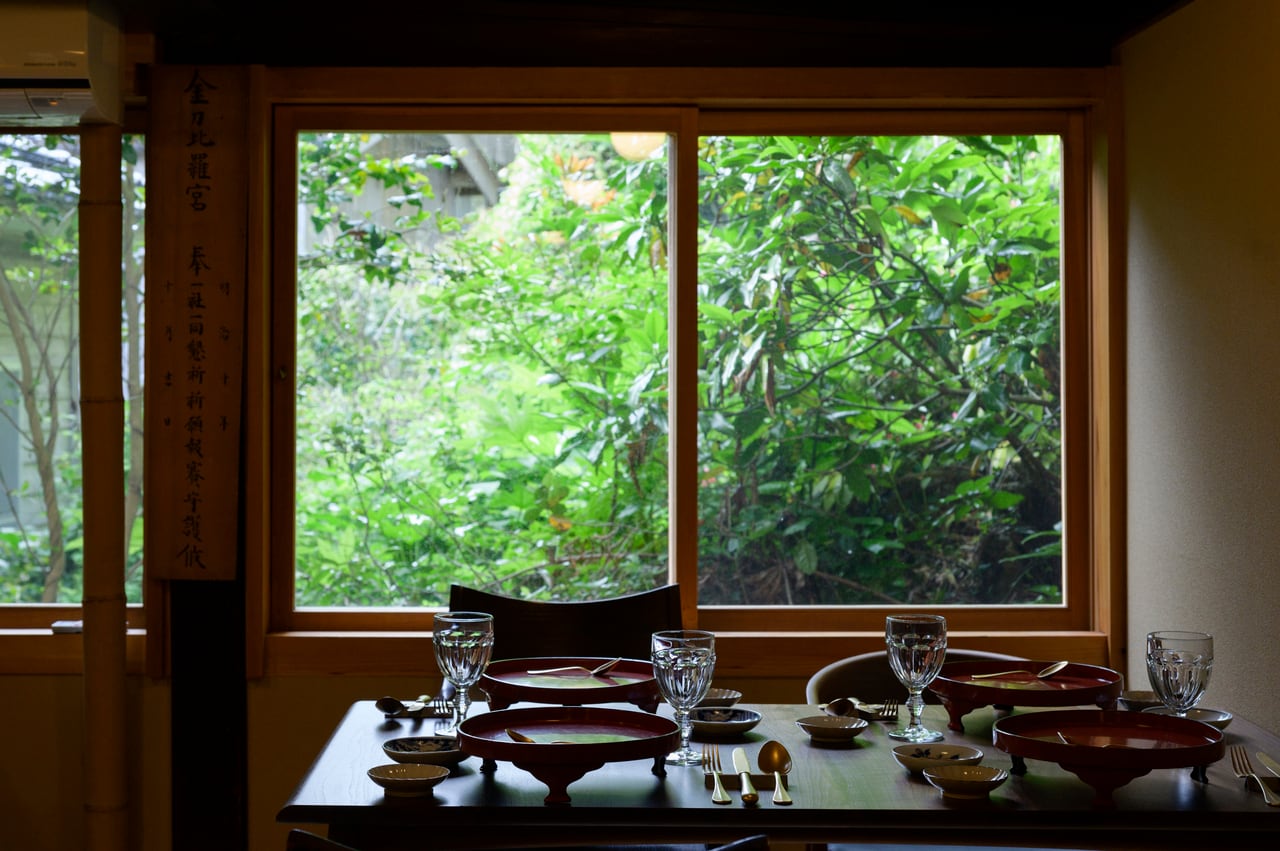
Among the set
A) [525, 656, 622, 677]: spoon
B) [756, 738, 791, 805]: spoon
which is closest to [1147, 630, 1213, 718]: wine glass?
[756, 738, 791, 805]: spoon

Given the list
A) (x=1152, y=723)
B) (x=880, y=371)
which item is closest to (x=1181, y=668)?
(x=1152, y=723)

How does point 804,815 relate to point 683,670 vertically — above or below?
below

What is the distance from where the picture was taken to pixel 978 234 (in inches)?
125

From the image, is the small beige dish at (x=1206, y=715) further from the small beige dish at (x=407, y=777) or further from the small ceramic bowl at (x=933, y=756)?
the small beige dish at (x=407, y=777)

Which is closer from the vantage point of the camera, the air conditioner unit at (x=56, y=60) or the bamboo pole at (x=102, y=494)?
the air conditioner unit at (x=56, y=60)

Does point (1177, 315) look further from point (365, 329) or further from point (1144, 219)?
Result: point (365, 329)

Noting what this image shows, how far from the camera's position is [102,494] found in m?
2.86

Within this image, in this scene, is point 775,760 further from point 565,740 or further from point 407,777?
point 407,777

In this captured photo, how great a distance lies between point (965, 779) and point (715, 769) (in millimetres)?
345

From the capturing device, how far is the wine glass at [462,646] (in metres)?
1.93

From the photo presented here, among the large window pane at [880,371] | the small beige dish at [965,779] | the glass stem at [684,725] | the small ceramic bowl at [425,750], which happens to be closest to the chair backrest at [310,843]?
the small ceramic bowl at [425,750]

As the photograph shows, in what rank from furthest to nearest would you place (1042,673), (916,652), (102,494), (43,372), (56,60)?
(43,372) → (102,494) → (56,60) → (1042,673) → (916,652)

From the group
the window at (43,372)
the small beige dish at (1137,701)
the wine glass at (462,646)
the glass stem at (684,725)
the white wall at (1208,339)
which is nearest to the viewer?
the glass stem at (684,725)

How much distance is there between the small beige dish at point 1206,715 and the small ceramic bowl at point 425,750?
42.2 inches
